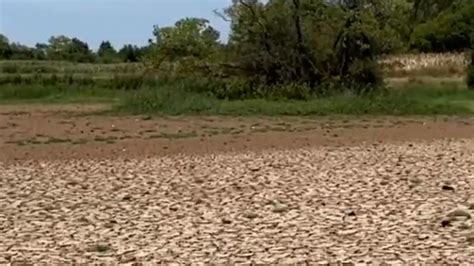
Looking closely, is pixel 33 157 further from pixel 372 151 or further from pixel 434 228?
pixel 434 228

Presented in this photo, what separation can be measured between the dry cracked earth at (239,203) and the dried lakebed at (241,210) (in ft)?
0.06

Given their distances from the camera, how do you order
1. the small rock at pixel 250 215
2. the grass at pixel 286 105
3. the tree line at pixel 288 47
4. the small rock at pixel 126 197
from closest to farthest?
the small rock at pixel 250 215
the small rock at pixel 126 197
the grass at pixel 286 105
the tree line at pixel 288 47

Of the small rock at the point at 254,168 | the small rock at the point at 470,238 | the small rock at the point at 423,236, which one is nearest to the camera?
the small rock at the point at 470,238

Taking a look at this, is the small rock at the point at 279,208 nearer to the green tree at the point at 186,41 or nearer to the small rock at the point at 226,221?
the small rock at the point at 226,221

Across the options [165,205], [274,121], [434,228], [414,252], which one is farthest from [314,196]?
[274,121]

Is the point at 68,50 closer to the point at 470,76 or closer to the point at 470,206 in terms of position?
→ the point at 470,76

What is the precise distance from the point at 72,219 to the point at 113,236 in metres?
1.20

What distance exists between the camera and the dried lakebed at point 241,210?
7.88m

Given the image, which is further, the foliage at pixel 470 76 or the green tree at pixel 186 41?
the foliage at pixel 470 76

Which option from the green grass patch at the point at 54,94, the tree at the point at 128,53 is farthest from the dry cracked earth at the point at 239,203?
the tree at the point at 128,53

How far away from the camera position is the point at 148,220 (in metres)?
9.68

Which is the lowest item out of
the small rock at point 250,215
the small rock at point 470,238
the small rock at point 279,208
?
the small rock at point 279,208

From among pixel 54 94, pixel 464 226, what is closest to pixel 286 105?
pixel 54 94

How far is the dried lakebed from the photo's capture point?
788cm
